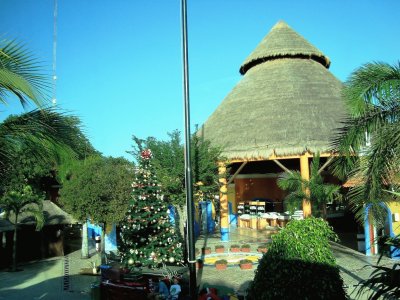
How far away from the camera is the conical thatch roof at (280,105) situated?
20.0 m

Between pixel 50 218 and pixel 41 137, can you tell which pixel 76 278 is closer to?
pixel 50 218

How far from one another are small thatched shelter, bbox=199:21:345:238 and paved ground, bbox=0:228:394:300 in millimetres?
4048

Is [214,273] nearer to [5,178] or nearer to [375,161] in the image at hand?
[375,161]

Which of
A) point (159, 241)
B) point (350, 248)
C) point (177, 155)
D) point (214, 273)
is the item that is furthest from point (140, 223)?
point (350, 248)

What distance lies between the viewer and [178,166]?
58.1 feet

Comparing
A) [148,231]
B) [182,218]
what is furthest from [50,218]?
[148,231]

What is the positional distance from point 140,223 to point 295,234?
721 centimetres

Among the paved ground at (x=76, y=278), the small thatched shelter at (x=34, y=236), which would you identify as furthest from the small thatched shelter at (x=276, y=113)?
the small thatched shelter at (x=34, y=236)

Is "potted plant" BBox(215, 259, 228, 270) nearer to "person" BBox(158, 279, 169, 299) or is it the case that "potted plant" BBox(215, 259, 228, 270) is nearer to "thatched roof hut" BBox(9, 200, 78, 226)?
"person" BBox(158, 279, 169, 299)

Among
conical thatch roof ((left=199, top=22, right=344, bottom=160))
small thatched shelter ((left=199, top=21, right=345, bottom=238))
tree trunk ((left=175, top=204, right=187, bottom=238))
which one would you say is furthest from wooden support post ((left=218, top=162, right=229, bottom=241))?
tree trunk ((left=175, top=204, right=187, bottom=238))

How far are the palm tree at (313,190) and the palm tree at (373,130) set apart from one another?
623cm

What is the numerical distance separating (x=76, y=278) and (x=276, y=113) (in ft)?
A: 42.5

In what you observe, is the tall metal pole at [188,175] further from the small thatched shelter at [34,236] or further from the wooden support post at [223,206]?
the small thatched shelter at [34,236]

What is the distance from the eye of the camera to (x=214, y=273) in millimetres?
13805
